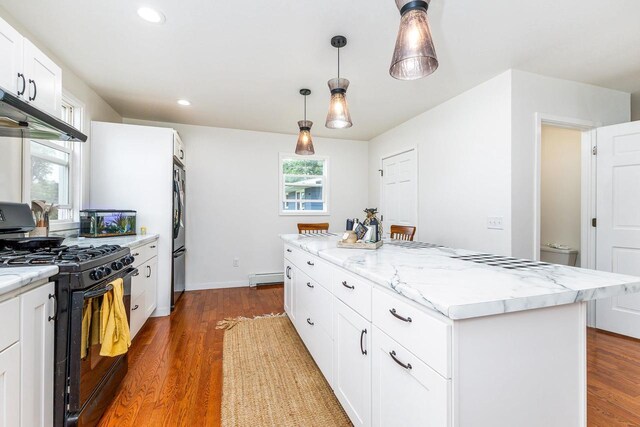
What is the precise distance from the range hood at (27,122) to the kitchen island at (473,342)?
5.68 ft

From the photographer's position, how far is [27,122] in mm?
1621

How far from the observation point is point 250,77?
109 inches

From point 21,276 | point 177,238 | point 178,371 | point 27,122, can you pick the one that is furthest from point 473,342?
point 177,238

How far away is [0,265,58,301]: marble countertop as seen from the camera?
1.00m

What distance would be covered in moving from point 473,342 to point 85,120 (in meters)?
3.68

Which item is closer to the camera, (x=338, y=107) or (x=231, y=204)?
(x=338, y=107)

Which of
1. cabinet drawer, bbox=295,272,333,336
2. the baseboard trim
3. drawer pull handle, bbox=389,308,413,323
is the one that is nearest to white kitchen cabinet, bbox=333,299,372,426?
cabinet drawer, bbox=295,272,333,336

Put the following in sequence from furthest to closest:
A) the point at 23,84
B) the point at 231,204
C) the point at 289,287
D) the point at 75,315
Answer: the point at 231,204 < the point at 289,287 < the point at 23,84 < the point at 75,315

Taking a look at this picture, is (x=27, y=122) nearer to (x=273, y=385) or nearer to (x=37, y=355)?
(x=37, y=355)

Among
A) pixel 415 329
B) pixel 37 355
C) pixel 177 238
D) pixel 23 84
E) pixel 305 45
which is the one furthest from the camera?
pixel 177 238

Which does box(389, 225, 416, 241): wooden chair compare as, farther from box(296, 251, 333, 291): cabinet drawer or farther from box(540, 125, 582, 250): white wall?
box(540, 125, 582, 250): white wall

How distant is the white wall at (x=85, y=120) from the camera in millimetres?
1850

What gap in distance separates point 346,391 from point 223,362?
1140mm

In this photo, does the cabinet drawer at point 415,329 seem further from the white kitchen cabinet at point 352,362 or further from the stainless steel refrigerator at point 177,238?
the stainless steel refrigerator at point 177,238
